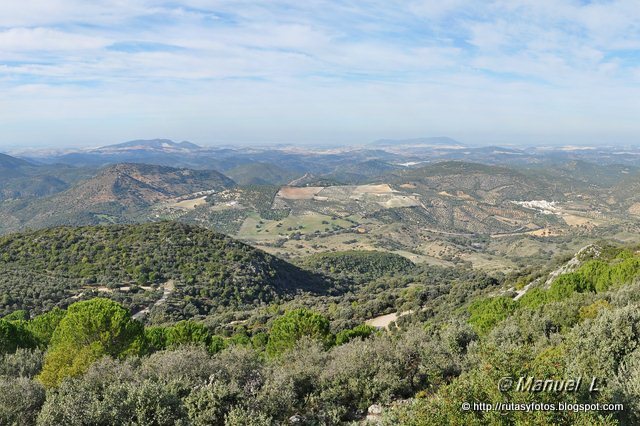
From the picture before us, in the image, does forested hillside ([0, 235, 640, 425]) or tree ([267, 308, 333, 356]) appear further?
tree ([267, 308, 333, 356])

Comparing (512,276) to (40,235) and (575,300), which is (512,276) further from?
(40,235)

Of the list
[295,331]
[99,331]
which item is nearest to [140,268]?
[99,331]

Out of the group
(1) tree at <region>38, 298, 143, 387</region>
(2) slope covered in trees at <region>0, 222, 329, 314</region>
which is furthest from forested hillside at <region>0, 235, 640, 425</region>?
(2) slope covered in trees at <region>0, 222, 329, 314</region>

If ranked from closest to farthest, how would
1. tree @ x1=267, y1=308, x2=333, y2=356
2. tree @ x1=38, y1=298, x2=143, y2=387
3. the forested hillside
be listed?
the forested hillside, tree @ x1=38, y1=298, x2=143, y2=387, tree @ x1=267, y1=308, x2=333, y2=356

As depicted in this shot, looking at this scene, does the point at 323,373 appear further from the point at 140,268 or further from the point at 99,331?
the point at 140,268

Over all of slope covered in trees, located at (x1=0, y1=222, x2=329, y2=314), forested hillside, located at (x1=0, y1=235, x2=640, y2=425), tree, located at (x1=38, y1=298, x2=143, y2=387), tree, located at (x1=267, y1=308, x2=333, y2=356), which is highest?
forested hillside, located at (x1=0, y1=235, x2=640, y2=425)

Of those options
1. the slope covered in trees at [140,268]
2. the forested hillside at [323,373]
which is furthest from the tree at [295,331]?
the slope covered in trees at [140,268]

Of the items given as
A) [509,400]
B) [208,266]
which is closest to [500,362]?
[509,400]

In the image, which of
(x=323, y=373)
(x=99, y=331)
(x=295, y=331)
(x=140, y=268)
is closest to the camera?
(x=323, y=373)

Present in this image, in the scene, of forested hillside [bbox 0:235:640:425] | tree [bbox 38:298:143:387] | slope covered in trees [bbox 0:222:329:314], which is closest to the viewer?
forested hillside [bbox 0:235:640:425]

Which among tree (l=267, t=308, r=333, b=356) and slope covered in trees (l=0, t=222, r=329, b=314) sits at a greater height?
tree (l=267, t=308, r=333, b=356)

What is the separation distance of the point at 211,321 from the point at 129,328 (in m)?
28.5

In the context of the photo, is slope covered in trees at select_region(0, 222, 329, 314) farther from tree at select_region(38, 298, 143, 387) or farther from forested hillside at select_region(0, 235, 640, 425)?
tree at select_region(38, 298, 143, 387)

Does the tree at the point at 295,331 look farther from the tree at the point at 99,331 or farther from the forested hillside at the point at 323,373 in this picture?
the tree at the point at 99,331
